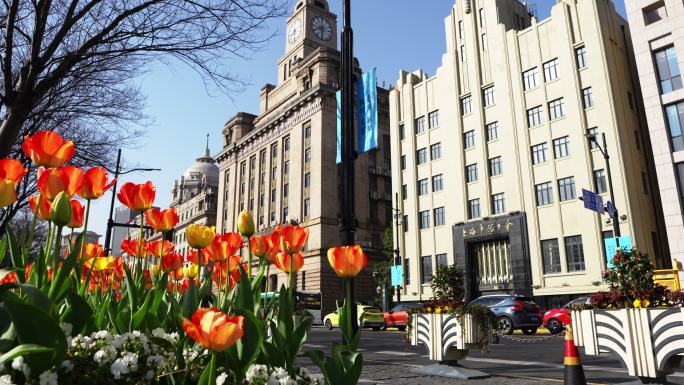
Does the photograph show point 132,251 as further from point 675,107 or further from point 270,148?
point 270,148

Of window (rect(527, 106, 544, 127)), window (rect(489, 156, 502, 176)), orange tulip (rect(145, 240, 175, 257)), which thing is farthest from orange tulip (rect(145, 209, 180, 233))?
window (rect(489, 156, 502, 176))

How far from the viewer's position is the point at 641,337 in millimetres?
6430

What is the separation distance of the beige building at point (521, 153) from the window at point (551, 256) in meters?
0.06

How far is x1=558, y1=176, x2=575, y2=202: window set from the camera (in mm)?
28234

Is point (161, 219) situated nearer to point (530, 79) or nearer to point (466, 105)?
point (530, 79)

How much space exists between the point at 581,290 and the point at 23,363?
2957 cm

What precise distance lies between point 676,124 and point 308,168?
31.8m

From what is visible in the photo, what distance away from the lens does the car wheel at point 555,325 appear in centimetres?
2002

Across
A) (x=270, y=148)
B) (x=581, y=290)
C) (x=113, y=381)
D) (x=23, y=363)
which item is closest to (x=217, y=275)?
(x=113, y=381)

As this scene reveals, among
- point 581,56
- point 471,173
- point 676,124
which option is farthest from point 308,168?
point 676,124

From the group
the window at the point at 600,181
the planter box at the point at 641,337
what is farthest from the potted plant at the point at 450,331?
the window at the point at 600,181

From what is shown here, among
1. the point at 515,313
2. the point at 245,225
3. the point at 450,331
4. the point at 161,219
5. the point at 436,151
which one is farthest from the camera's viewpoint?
the point at 436,151

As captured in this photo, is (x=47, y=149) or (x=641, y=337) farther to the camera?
(x=641, y=337)

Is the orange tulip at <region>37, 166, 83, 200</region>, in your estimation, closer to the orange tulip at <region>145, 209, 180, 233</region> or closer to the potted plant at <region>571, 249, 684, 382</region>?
the orange tulip at <region>145, 209, 180, 233</region>
